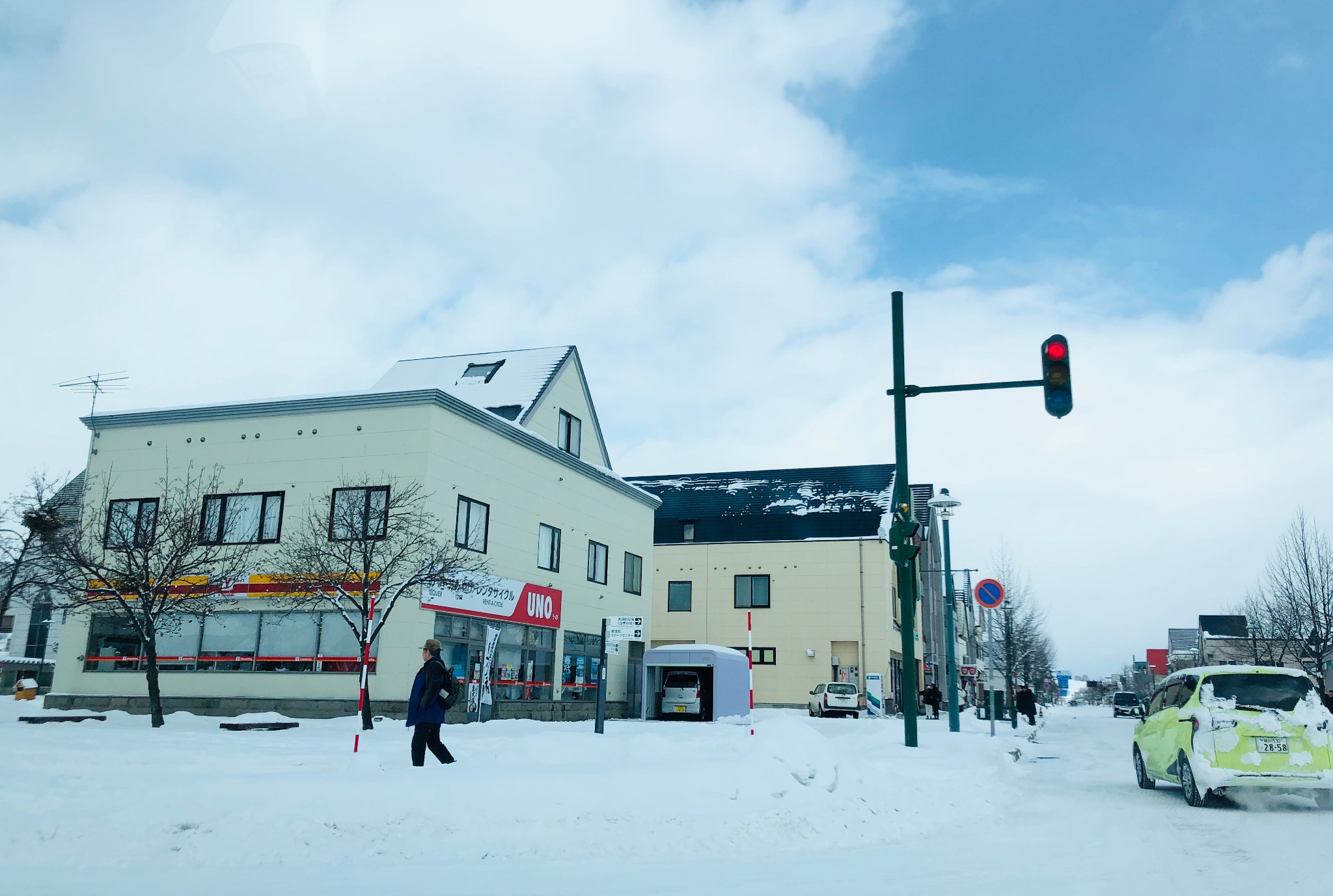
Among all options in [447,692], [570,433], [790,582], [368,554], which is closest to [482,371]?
[570,433]

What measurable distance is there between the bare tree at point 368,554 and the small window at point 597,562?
7538 mm

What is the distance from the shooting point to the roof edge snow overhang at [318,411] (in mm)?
25297

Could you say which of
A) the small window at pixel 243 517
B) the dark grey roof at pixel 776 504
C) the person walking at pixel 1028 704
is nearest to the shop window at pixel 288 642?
the small window at pixel 243 517

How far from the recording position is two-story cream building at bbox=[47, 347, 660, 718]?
24.7m

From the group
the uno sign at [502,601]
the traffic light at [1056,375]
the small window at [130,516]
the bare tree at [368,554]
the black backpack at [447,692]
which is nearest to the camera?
the black backpack at [447,692]

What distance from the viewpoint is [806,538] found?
50938 millimetres

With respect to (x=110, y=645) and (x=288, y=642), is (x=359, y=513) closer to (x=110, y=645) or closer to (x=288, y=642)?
(x=288, y=642)

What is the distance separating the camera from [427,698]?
38.3ft

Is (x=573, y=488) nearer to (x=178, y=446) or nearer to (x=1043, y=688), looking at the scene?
(x=178, y=446)

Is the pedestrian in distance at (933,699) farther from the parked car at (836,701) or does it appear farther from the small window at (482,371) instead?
the small window at (482,371)

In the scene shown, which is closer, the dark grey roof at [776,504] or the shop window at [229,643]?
the shop window at [229,643]

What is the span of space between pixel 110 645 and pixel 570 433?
14.2 m

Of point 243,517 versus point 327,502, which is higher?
point 327,502

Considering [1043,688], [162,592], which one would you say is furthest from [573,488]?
[1043,688]
